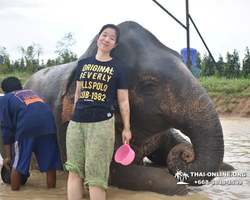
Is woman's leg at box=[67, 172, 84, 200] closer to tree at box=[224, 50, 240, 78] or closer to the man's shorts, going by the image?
the man's shorts

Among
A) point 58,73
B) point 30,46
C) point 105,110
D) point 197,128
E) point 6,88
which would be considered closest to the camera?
point 105,110

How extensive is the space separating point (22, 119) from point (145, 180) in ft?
4.71

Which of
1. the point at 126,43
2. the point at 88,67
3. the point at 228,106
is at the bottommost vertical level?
the point at 228,106

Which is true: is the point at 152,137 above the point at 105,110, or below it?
below

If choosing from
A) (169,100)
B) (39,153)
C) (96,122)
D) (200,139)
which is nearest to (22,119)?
(39,153)

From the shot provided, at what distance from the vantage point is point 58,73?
4.95 meters

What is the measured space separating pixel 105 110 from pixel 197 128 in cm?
98

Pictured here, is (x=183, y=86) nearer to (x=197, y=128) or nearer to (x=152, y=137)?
(x=197, y=128)

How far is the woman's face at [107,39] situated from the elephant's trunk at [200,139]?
958mm

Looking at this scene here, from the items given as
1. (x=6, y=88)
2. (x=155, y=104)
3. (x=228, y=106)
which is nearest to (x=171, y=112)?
(x=155, y=104)

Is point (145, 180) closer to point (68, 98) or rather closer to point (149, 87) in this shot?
point (149, 87)

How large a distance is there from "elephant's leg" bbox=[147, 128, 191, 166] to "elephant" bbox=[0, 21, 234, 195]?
1.64ft

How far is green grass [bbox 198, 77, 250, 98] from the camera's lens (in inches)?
620

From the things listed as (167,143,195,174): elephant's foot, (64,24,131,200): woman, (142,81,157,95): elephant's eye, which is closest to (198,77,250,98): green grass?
(142,81,157,95): elephant's eye
